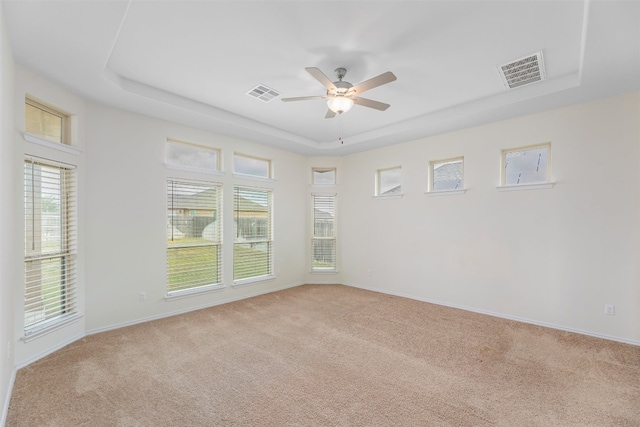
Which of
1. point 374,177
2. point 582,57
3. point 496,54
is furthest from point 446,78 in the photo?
point 374,177

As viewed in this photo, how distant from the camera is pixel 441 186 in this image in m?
5.07

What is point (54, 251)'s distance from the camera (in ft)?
10.5

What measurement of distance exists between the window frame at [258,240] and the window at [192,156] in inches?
22.6

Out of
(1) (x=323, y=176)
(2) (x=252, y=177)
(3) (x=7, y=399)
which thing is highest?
(1) (x=323, y=176)

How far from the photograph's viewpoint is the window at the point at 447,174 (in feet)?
15.9

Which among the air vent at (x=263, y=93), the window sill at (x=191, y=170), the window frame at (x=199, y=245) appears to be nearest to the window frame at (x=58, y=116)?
the window sill at (x=191, y=170)

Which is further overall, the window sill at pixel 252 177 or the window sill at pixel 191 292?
the window sill at pixel 252 177

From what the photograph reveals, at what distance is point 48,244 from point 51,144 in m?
1.10

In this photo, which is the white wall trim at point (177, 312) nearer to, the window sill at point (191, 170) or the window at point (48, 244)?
the window at point (48, 244)

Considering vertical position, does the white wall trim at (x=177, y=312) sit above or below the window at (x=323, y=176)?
below

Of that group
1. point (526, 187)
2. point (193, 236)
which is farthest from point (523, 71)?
point (193, 236)

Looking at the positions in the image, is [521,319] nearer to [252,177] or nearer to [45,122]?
[252,177]

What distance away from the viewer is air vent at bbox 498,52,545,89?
2.94m

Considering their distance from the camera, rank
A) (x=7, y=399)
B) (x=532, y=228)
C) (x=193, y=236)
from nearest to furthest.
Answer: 1. (x=7, y=399)
2. (x=532, y=228)
3. (x=193, y=236)
